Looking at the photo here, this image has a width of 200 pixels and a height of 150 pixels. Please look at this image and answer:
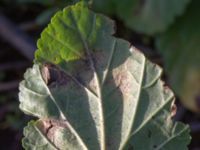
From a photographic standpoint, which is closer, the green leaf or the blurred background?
the green leaf

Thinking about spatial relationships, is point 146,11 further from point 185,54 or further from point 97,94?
point 97,94

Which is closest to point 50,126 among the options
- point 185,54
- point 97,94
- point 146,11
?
point 97,94

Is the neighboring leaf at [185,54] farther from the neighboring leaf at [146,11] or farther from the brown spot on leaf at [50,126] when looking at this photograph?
the brown spot on leaf at [50,126]

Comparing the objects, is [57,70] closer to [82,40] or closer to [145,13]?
[82,40]

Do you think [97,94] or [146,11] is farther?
[146,11]

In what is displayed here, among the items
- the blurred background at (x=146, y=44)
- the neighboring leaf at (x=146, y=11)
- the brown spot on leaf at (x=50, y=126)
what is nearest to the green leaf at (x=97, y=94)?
the brown spot on leaf at (x=50, y=126)

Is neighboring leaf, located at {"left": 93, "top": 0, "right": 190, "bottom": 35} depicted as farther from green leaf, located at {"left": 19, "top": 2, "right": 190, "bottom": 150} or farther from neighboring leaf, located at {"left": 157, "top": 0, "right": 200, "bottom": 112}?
green leaf, located at {"left": 19, "top": 2, "right": 190, "bottom": 150}

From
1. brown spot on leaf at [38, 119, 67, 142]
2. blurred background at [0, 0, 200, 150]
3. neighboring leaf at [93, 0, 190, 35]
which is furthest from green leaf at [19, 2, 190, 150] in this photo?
neighboring leaf at [93, 0, 190, 35]

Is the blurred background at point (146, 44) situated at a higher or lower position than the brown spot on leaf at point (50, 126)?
lower
